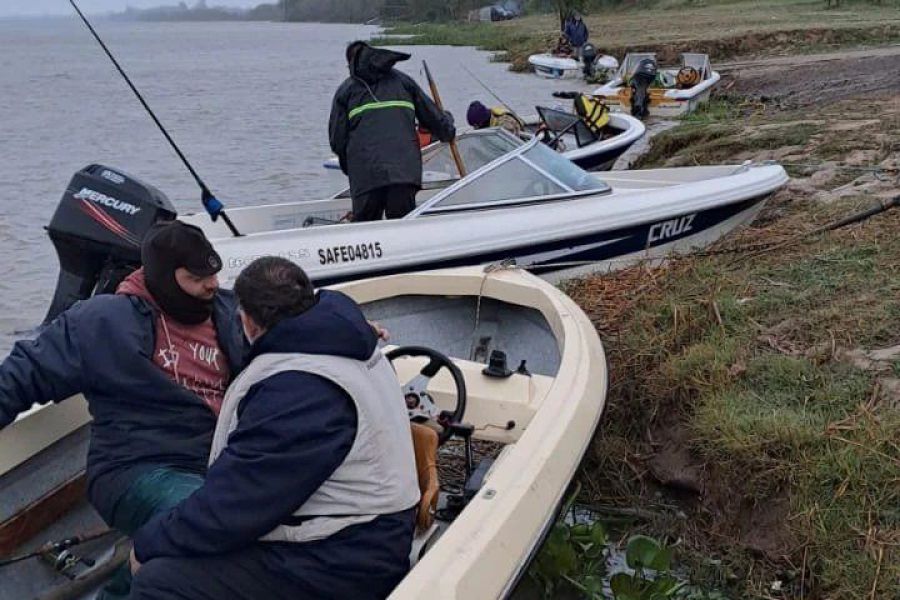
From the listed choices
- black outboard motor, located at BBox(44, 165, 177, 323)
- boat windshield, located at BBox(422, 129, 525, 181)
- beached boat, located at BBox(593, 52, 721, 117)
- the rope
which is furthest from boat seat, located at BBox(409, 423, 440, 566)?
beached boat, located at BBox(593, 52, 721, 117)

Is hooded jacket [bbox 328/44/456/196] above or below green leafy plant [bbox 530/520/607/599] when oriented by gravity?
above

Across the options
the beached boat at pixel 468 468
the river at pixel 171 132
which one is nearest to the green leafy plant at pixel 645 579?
the beached boat at pixel 468 468

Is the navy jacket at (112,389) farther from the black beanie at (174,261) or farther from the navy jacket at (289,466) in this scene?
the navy jacket at (289,466)

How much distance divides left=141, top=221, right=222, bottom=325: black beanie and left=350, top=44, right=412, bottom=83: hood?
3.18 metres

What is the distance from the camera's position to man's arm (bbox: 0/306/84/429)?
9.34 ft

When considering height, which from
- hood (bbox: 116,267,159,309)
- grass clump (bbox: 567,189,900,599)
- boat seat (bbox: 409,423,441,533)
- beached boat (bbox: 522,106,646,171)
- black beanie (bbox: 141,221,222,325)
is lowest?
beached boat (bbox: 522,106,646,171)

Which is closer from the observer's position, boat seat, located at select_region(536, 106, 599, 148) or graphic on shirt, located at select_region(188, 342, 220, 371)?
graphic on shirt, located at select_region(188, 342, 220, 371)

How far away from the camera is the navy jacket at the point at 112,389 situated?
9.41ft

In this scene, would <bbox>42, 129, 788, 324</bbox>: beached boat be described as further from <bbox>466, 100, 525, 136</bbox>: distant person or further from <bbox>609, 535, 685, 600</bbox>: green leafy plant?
<bbox>609, 535, 685, 600</bbox>: green leafy plant

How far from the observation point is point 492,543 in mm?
2611

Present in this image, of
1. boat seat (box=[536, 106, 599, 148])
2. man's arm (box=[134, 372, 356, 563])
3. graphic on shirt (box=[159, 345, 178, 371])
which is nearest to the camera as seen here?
man's arm (box=[134, 372, 356, 563])

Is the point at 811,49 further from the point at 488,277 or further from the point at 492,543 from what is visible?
the point at 492,543

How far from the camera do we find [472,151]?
7.18 m

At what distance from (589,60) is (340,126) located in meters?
18.4
